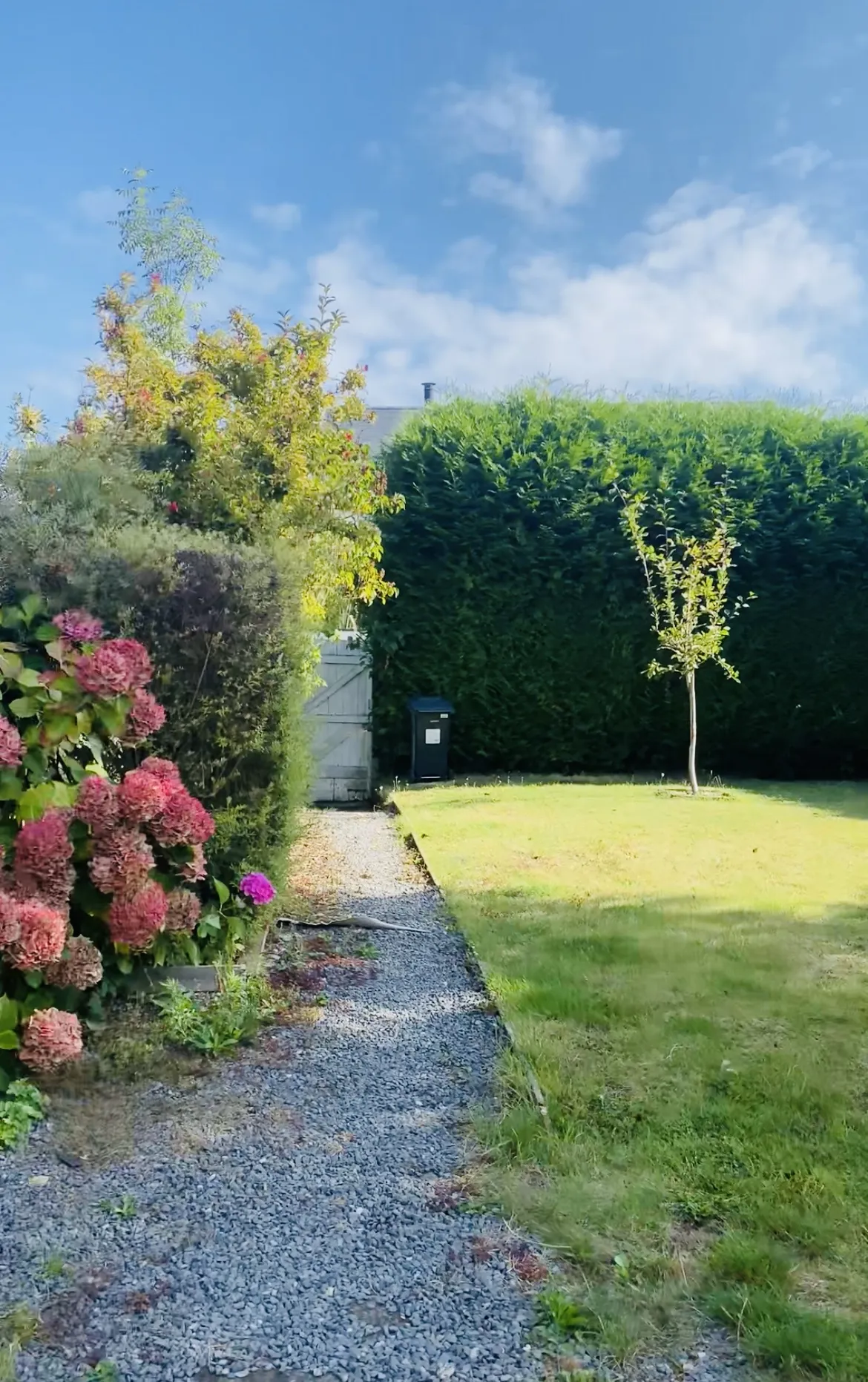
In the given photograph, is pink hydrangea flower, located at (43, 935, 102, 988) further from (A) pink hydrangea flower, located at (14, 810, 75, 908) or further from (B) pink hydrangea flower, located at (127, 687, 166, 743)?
(B) pink hydrangea flower, located at (127, 687, 166, 743)

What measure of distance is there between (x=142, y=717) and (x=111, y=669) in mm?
260

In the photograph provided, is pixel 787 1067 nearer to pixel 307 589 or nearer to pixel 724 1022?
pixel 724 1022

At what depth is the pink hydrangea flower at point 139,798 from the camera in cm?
303

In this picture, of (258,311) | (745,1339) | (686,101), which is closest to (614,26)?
(686,101)

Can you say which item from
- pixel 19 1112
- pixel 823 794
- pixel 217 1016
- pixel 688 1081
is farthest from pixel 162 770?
pixel 823 794

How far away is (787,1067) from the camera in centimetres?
303

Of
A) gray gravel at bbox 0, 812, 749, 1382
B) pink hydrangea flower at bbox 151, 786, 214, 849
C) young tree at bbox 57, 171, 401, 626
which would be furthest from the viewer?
young tree at bbox 57, 171, 401, 626

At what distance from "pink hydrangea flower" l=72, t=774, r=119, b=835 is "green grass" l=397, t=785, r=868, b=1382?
4.95 ft

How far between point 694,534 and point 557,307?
305cm

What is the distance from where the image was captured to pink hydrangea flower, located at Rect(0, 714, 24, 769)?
280 cm

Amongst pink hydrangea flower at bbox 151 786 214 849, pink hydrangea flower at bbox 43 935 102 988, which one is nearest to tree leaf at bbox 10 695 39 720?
pink hydrangea flower at bbox 151 786 214 849

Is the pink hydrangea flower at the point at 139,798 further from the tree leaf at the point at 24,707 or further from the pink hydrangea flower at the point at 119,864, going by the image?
the tree leaf at the point at 24,707

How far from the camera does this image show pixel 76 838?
2.99m

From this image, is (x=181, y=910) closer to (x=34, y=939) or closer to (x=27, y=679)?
(x=34, y=939)
